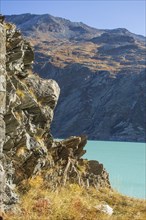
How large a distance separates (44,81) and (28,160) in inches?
159

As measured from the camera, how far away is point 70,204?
13.5 m

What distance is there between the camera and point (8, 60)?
46.4 ft

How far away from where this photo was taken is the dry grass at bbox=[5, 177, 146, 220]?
12250mm

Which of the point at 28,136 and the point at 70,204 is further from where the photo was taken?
the point at 28,136

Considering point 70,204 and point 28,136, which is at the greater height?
point 28,136

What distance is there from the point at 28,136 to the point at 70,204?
2902 mm

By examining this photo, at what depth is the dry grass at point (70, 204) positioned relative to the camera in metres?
12.2

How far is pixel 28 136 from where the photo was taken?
1498 centimetres

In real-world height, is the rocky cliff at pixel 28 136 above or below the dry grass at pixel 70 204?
above

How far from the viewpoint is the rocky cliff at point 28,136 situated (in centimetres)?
1264

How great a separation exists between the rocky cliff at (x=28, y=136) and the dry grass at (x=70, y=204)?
445 millimetres

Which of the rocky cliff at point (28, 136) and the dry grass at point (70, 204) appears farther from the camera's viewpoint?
the rocky cliff at point (28, 136)

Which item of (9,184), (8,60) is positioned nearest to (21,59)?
(8,60)

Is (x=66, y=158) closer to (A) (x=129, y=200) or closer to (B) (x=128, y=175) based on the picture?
(A) (x=129, y=200)
